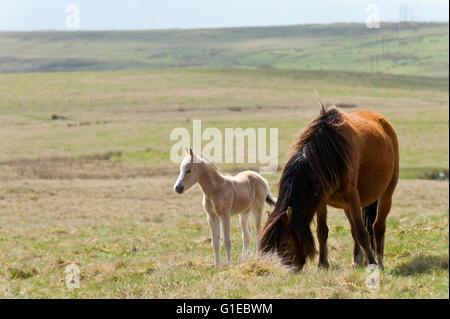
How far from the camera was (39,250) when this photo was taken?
1527 centimetres

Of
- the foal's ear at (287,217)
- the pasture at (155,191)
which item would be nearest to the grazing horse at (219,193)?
the pasture at (155,191)

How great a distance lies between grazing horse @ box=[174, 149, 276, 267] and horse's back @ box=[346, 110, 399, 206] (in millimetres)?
2387

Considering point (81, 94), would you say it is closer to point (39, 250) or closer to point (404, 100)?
point (404, 100)

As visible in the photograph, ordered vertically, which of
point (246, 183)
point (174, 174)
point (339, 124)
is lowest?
point (174, 174)

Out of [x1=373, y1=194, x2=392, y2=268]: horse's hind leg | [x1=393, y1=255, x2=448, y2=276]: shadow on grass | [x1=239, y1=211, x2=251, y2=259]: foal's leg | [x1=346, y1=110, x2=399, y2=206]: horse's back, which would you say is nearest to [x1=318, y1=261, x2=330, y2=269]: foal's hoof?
[x1=373, y1=194, x2=392, y2=268]: horse's hind leg

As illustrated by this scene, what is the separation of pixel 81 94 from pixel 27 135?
35647 mm

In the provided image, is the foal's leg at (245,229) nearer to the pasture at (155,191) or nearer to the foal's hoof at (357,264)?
the pasture at (155,191)

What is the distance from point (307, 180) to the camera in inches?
338

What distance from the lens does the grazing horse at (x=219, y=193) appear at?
10.0 m

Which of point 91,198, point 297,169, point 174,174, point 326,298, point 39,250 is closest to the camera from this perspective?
point 326,298

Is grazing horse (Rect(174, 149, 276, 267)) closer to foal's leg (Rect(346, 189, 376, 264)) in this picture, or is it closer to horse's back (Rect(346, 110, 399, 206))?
foal's leg (Rect(346, 189, 376, 264))

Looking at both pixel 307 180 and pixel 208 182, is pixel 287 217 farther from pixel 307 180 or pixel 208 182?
pixel 208 182

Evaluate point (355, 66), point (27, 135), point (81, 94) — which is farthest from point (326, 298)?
point (355, 66)

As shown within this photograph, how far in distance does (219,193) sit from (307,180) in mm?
2304
